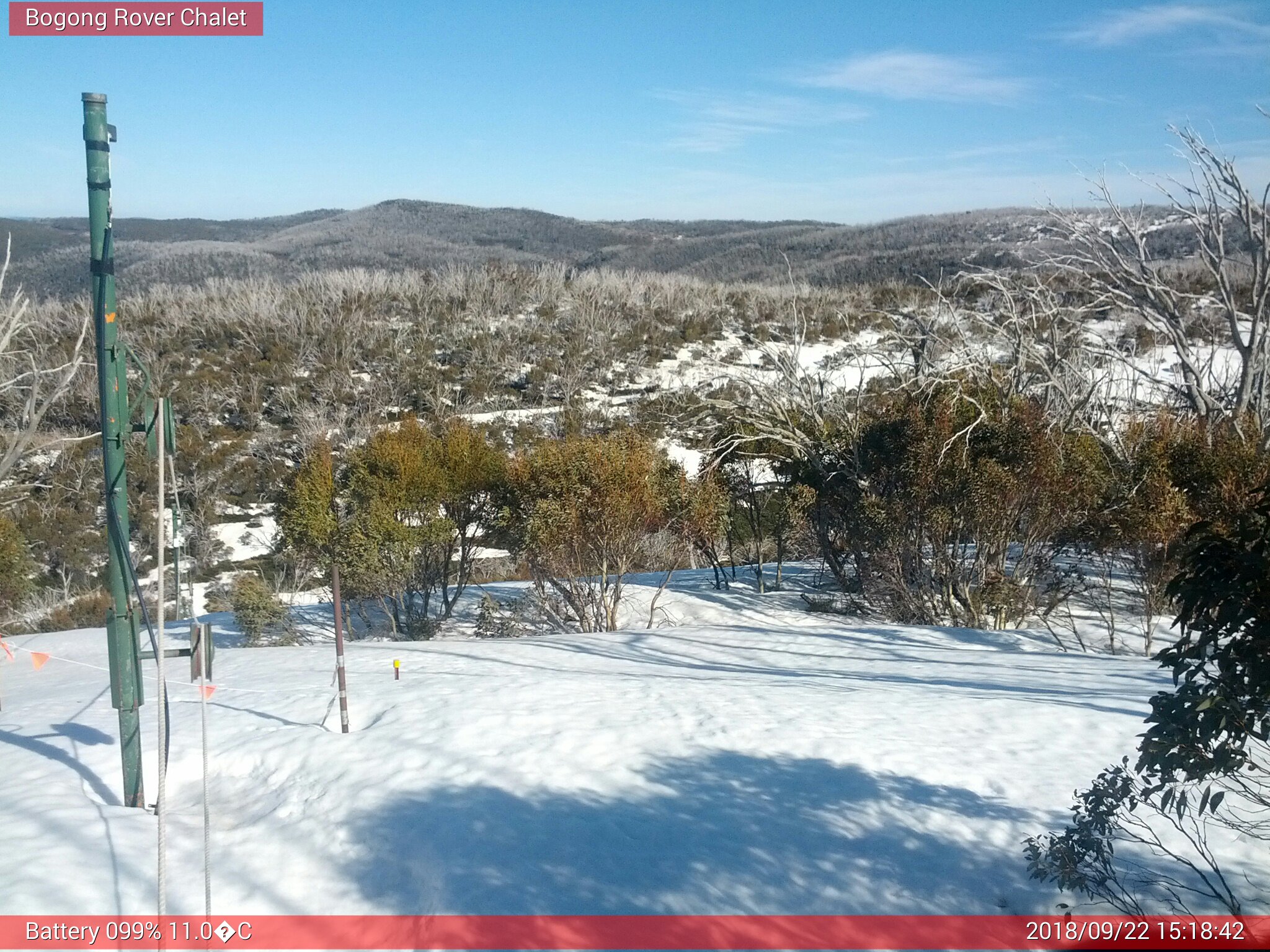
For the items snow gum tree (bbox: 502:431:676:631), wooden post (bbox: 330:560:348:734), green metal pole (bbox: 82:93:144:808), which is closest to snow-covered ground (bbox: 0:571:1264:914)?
wooden post (bbox: 330:560:348:734)

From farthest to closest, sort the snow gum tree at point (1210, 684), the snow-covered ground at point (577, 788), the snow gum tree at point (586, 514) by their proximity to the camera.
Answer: the snow gum tree at point (586, 514)
the snow-covered ground at point (577, 788)
the snow gum tree at point (1210, 684)

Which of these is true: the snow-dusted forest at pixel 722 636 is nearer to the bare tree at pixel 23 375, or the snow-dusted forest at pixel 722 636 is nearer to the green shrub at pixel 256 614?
the green shrub at pixel 256 614

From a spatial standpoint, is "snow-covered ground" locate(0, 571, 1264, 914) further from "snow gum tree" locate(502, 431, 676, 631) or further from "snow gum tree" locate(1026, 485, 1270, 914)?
"snow gum tree" locate(502, 431, 676, 631)

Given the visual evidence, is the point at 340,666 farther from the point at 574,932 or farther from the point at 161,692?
the point at 574,932

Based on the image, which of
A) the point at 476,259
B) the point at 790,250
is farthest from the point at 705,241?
the point at 476,259

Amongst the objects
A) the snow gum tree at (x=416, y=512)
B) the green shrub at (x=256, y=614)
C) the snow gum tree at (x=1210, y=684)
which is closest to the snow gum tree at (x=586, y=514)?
the snow gum tree at (x=416, y=512)
